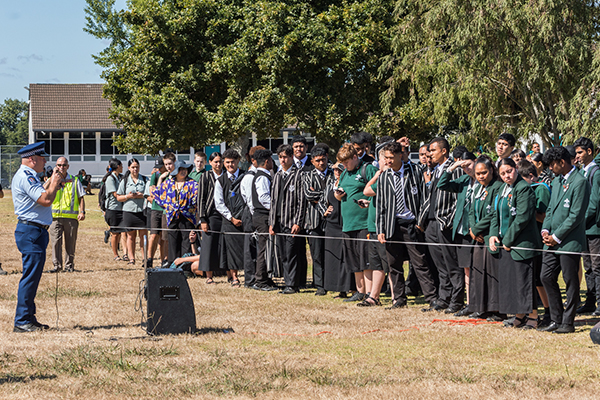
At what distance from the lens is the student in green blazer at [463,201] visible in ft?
28.1

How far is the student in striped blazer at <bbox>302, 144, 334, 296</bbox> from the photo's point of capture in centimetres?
1053

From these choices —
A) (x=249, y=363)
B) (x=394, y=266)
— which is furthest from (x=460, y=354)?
(x=394, y=266)

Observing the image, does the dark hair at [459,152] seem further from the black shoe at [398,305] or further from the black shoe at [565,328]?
the black shoe at [565,328]

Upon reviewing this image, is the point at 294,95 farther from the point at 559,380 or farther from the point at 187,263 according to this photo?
the point at 559,380

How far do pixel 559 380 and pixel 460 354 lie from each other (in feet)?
3.59

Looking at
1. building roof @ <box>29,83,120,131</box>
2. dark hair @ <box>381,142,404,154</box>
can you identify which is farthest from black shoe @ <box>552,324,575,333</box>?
building roof @ <box>29,83,120,131</box>

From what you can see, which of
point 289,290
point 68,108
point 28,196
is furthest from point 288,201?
point 68,108

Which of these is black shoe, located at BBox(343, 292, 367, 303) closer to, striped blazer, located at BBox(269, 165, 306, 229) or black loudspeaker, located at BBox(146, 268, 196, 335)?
striped blazer, located at BBox(269, 165, 306, 229)

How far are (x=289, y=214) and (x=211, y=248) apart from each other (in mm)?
1657

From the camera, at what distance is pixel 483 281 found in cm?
823

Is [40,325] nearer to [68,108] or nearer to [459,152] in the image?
[459,152]

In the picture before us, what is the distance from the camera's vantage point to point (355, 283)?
33.8ft

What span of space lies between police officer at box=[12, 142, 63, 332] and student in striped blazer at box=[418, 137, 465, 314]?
173 inches

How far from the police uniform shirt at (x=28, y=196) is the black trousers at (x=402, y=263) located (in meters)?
4.10
